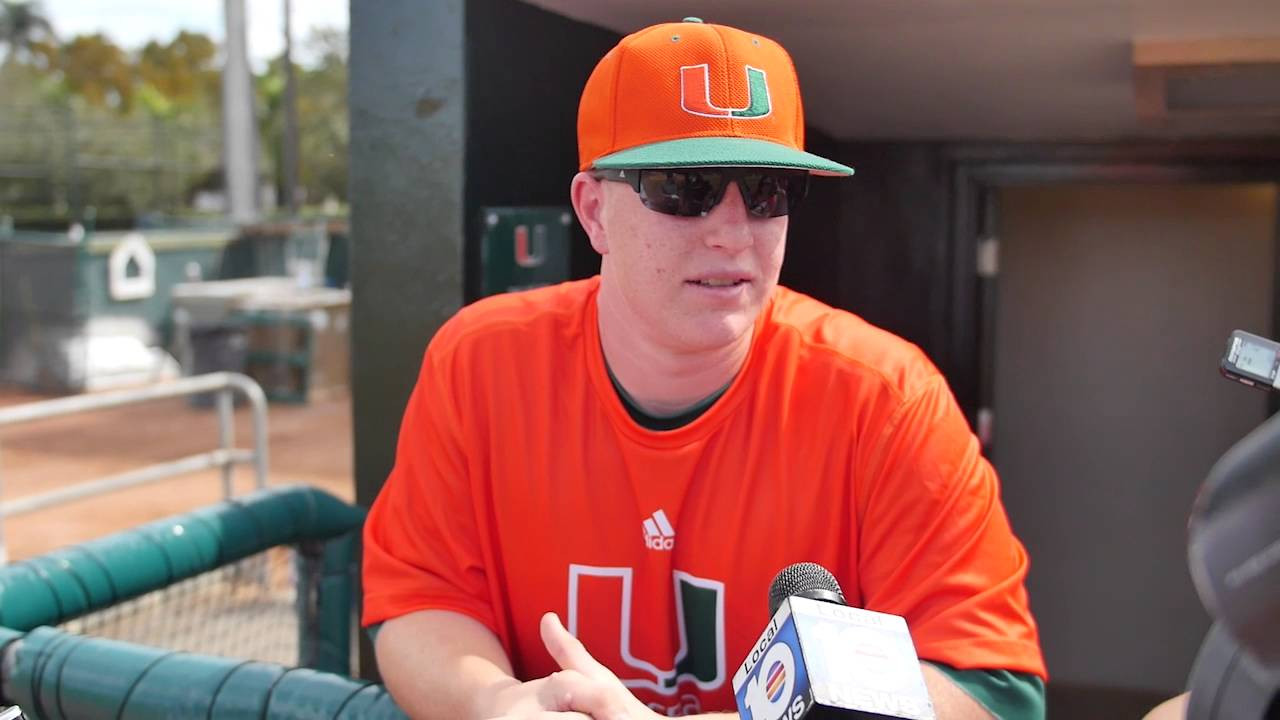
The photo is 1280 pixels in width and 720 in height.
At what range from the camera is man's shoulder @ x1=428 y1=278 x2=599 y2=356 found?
83.0 inches

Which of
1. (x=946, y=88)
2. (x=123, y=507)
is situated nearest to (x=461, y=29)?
(x=946, y=88)

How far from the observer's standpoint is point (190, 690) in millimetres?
1853

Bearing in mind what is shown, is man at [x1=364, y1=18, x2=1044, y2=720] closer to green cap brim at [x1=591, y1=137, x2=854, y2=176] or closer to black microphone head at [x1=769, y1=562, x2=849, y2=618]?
green cap brim at [x1=591, y1=137, x2=854, y2=176]

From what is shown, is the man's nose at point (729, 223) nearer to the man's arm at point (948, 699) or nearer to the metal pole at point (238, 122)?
the man's arm at point (948, 699)

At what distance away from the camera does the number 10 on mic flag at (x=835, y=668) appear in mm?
985

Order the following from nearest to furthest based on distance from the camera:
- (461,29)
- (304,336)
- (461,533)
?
(461,533) → (461,29) → (304,336)

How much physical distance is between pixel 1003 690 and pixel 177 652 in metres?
1.28

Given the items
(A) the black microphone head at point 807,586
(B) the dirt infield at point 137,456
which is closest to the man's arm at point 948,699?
(A) the black microphone head at point 807,586

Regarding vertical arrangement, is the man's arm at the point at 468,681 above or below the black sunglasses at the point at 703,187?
below

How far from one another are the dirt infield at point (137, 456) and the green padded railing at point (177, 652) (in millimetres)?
5146

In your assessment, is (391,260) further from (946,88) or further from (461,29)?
(946,88)

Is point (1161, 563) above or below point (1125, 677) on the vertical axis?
above

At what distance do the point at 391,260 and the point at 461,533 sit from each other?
35.6 inches

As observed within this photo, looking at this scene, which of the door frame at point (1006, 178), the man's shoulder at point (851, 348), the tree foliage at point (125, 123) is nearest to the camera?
the man's shoulder at point (851, 348)
